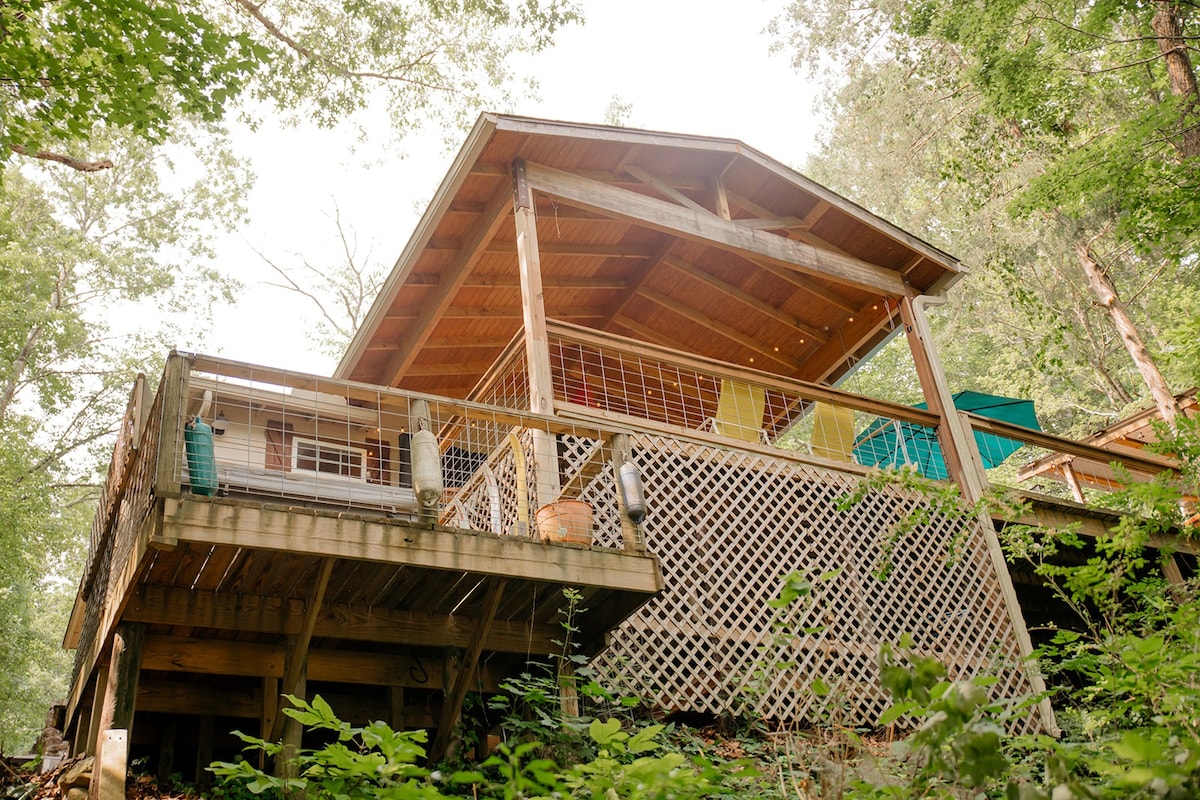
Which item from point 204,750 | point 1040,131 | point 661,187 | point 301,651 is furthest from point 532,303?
point 1040,131

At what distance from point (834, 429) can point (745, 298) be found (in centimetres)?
250

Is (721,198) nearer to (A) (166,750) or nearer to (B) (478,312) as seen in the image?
(B) (478,312)

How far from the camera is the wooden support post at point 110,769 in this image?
14.1 ft

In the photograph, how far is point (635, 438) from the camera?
7.40 m

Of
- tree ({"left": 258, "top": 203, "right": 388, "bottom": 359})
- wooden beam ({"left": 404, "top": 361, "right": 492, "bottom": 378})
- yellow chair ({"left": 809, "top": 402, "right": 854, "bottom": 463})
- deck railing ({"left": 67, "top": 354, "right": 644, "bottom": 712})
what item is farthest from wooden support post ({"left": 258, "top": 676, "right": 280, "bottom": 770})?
tree ({"left": 258, "top": 203, "right": 388, "bottom": 359})

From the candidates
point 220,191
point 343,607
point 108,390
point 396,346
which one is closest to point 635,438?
point 343,607

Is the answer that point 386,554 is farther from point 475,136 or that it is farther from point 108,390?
point 108,390

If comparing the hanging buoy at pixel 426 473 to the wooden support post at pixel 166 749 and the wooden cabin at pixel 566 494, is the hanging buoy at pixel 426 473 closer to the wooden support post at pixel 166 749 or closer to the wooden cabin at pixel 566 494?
the wooden cabin at pixel 566 494

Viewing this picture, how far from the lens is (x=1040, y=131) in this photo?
13.4 metres

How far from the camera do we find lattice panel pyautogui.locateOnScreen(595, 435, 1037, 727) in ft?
21.8

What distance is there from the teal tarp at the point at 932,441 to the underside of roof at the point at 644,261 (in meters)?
1.12

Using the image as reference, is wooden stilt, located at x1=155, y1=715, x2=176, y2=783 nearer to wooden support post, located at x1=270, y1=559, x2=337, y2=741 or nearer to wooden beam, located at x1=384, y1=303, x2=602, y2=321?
wooden support post, located at x1=270, y1=559, x2=337, y2=741

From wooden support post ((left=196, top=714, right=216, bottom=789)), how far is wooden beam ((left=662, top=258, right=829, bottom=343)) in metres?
6.97

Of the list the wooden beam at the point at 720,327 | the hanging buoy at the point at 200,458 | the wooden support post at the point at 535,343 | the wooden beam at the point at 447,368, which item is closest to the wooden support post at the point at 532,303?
the wooden support post at the point at 535,343
